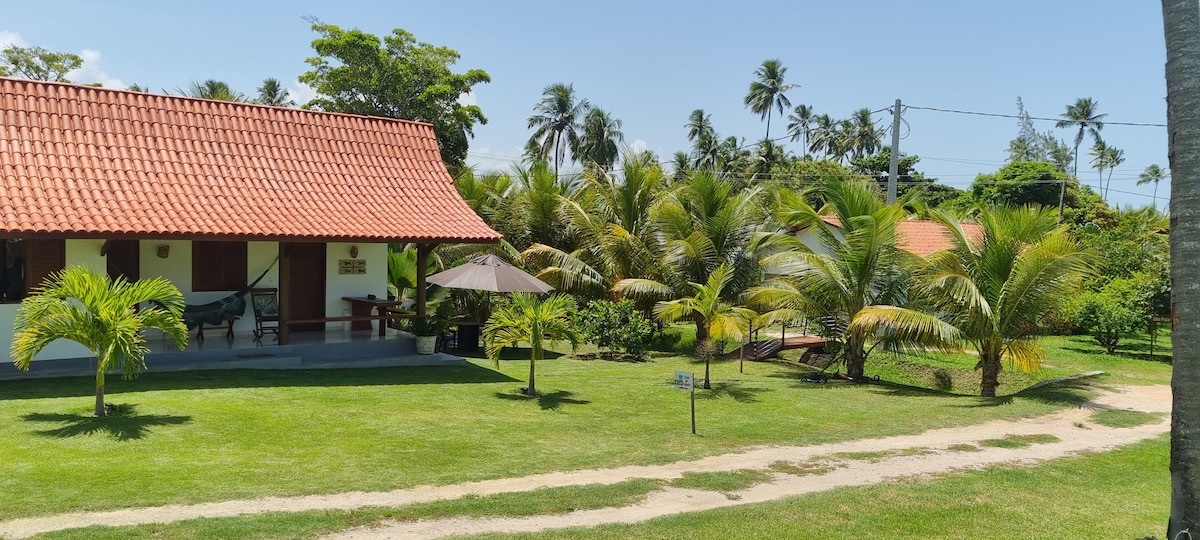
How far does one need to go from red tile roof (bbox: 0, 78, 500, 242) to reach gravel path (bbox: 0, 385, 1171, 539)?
7133 millimetres

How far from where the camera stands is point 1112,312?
21891 mm

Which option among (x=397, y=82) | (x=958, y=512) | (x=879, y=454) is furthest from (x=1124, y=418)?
(x=397, y=82)

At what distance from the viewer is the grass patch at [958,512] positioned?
21.1 ft

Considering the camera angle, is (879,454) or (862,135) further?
(862,135)

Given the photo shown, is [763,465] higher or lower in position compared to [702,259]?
lower

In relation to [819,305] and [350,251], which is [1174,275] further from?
[350,251]

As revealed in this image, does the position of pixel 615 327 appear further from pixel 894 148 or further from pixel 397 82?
pixel 397 82

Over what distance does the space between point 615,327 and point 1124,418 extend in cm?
1067

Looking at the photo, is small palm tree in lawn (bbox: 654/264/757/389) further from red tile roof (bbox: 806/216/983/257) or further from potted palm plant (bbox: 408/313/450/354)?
red tile roof (bbox: 806/216/983/257)

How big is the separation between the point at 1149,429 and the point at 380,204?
41.3 ft

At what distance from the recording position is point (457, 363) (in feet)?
51.4

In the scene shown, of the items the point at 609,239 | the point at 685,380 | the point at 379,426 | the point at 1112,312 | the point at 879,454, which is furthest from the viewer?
the point at 609,239

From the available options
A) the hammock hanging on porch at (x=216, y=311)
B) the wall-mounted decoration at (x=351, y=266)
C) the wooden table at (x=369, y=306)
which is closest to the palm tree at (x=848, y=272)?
the wooden table at (x=369, y=306)

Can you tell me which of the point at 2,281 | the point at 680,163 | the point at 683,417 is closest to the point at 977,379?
the point at 683,417
